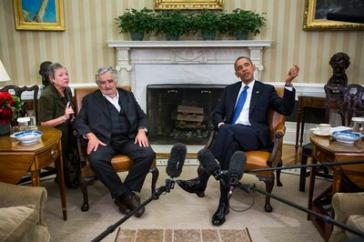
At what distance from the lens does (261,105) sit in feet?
9.77

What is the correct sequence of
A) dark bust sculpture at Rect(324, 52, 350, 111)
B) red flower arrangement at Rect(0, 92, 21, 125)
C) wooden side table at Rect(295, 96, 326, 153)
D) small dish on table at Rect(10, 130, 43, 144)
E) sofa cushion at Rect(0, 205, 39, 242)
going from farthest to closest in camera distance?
1. wooden side table at Rect(295, 96, 326, 153)
2. dark bust sculpture at Rect(324, 52, 350, 111)
3. red flower arrangement at Rect(0, 92, 21, 125)
4. small dish on table at Rect(10, 130, 43, 144)
5. sofa cushion at Rect(0, 205, 39, 242)

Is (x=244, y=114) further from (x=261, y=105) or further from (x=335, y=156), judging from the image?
(x=335, y=156)

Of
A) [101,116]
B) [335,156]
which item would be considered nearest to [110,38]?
[101,116]

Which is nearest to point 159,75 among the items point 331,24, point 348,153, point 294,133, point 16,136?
point 294,133

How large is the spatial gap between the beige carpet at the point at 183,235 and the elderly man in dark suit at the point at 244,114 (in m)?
0.17

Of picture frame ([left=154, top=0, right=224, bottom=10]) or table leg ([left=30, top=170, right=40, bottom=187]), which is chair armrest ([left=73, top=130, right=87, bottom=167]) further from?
picture frame ([left=154, top=0, right=224, bottom=10])

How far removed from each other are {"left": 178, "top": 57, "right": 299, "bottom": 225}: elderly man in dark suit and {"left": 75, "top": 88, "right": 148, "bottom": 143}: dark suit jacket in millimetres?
692

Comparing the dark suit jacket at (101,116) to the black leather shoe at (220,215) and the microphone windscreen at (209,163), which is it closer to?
the black leather shoe at (220,215)

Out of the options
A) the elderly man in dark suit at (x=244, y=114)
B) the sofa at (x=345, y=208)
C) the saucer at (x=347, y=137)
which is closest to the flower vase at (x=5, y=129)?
the elderly man in dark suit at (x=244, y=114)

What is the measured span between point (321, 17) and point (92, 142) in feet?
10.6

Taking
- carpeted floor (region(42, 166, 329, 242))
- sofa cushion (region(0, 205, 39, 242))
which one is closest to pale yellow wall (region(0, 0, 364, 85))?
carpeted floor (region(42, 166, 329, 242))

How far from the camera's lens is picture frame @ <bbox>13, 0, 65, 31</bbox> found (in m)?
4.34

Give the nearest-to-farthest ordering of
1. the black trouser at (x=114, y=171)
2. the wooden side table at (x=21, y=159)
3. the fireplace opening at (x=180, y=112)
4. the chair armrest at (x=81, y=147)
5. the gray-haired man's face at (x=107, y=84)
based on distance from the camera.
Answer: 1. the wooden side table at (x=21, y=159)
2. the black trouser at (x=114, y=171)
3. the chair armrest at (x=81, y=147)
4. the gray-haired man's face at (x=107, y=84)
5. the fireplace opening at (x=180, y=112)

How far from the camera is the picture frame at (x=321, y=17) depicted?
4.23 metres
